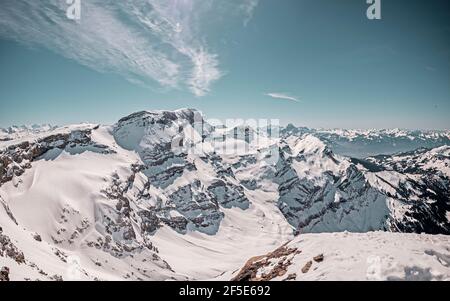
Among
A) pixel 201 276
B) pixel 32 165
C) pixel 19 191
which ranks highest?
pixel 32 165

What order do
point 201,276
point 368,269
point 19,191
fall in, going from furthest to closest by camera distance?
1. point 201,276
2. point 19,191
3. point 368,269

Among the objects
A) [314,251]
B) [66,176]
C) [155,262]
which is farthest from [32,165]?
[314,251]
